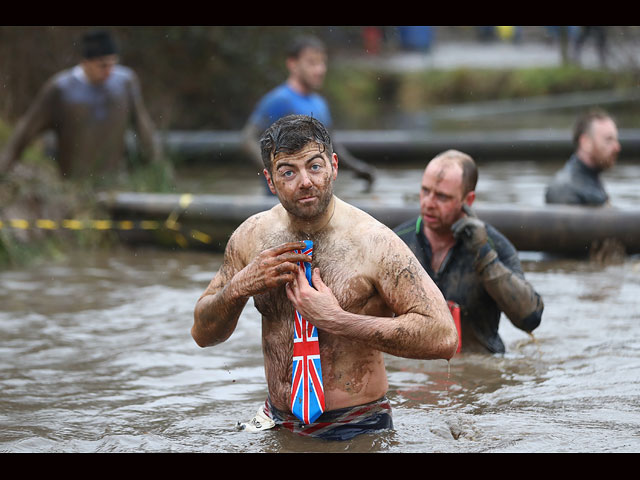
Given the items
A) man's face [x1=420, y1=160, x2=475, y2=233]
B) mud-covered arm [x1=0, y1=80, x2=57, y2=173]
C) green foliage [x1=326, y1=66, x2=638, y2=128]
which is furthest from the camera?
green foliage [x1=326, y1=66, x2=638, y2=128]

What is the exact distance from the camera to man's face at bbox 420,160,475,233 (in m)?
5.71

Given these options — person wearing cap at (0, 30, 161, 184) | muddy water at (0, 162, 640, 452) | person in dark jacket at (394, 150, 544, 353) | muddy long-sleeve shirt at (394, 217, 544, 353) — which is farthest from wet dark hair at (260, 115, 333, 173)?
person wearing cap at (0, 30, 161, 184)

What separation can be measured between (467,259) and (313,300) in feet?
7.20

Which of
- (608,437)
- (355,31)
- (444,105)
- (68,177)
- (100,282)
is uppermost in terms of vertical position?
(355,31)

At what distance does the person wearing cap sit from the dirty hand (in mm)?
6363

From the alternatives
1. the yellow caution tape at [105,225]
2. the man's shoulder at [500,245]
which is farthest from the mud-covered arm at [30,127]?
the man's shoulder at [500,245]

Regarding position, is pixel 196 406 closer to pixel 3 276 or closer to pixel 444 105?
pixel 3 276

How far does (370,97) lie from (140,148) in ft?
44.3

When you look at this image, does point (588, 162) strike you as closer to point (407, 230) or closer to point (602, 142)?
point (602, 142)

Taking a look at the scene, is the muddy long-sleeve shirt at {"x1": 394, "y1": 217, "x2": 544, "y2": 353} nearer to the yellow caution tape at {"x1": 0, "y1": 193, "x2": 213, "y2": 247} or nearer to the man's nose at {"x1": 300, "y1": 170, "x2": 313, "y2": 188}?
the man's nose at {"x1": 300, "y1": 170, "x2": 313, "y2": 188}

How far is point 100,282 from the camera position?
27.8 ft

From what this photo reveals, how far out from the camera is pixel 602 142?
825 centimetres

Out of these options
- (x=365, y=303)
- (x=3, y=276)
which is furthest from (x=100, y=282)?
(x=365, y=303)

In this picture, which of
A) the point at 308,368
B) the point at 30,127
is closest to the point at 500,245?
the point at 308,368
